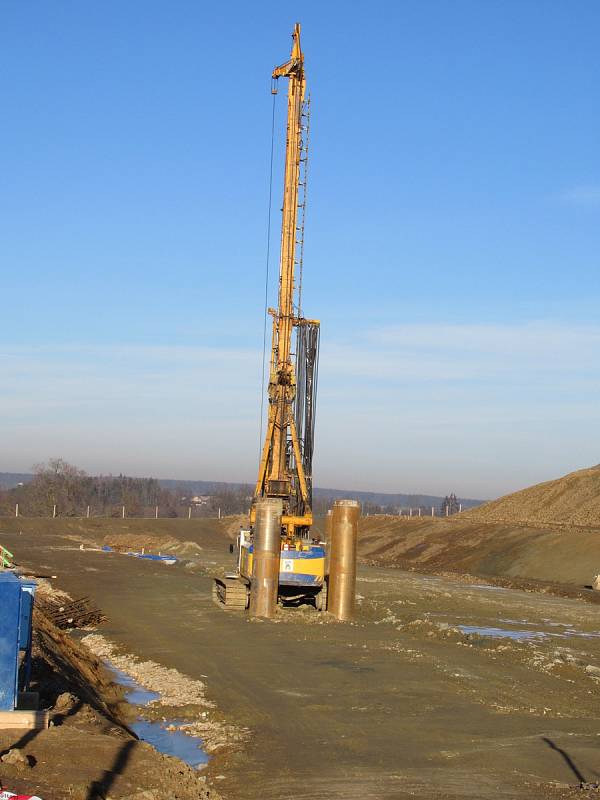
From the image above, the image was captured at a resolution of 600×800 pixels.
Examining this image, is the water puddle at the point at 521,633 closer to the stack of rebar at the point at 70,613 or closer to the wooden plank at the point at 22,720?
Answer: the stack of rebar at the point at 70,613

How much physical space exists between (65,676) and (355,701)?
488 cm

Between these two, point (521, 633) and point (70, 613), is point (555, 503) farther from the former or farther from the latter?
point (70, 613)

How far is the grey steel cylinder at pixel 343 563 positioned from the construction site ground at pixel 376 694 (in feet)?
2.31

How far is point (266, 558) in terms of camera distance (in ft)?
89.5

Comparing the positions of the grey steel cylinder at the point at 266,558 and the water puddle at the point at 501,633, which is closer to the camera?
the grey steel cylinder at the point at 266,558

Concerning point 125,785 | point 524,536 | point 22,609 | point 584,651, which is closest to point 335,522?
point 584,651

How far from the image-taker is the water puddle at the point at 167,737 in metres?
13.8

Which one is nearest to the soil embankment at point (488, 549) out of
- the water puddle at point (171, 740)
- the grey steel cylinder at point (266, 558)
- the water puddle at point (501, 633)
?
the water puddle at point (501, 633)

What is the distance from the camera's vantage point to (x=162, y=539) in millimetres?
73250

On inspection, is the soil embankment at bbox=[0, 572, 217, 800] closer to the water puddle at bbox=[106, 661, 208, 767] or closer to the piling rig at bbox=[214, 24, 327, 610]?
the water puddle at bbox=[106, 661, 208, 767]

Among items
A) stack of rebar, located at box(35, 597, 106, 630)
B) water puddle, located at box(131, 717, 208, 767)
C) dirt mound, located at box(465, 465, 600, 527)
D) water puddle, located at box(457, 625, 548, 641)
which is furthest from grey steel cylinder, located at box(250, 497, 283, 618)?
dirt mound, located at box(465, 465, 600, 527)

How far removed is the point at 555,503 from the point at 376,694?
6983 centimetres

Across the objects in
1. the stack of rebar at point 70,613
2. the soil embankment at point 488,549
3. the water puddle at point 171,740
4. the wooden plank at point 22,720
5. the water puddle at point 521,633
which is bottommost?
the water puddle at point 171,740

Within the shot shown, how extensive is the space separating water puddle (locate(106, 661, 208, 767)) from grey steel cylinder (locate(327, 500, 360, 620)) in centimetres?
1057
